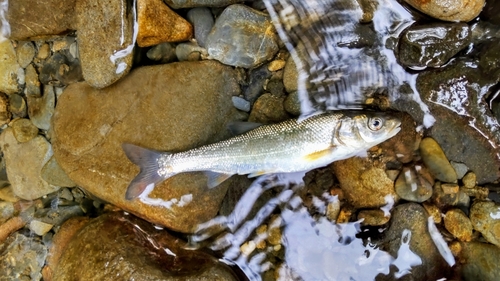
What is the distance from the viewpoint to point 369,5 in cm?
406

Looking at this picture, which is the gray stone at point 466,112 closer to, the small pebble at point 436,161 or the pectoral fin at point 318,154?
the small pebble at point 436,161

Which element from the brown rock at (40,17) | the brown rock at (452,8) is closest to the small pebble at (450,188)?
the brown rock at (452,8)

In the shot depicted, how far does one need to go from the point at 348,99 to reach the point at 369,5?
3.16ft

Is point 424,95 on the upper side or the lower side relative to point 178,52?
lower

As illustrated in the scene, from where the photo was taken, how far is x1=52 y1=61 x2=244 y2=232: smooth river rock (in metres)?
4.19

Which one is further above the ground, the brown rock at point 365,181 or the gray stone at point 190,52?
the gray stone at point 190,52

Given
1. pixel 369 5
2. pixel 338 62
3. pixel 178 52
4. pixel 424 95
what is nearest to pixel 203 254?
pixel 178 52

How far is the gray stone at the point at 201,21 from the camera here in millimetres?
4332

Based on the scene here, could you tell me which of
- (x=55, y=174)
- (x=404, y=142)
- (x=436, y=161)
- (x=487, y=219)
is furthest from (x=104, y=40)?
(x=487, y=219)

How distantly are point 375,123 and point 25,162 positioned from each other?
A: 4.10 metres

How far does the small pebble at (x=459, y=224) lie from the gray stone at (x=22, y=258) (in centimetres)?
458

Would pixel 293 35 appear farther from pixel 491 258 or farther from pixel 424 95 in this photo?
pixel 491 258

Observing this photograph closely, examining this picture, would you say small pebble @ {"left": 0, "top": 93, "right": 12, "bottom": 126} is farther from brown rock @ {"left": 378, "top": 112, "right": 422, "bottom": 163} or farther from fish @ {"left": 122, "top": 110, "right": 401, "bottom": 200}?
brown rock @ {"left": 378, "top": 112, "right": 422, "bottom": 163}

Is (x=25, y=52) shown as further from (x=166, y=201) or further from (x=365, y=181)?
(x=365, y=181)
